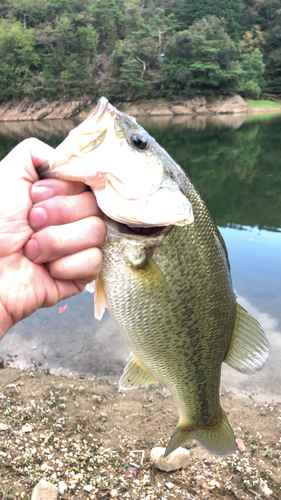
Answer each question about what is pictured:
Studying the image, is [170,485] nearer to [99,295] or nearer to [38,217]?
[99,295]

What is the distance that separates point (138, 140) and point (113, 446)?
9.18ft

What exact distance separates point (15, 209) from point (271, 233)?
886 cm

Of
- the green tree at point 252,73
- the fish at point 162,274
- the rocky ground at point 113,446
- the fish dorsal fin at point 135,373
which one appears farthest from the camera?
the green tree at point 252,73

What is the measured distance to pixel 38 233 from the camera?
1290mm

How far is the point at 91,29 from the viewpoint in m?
56.4

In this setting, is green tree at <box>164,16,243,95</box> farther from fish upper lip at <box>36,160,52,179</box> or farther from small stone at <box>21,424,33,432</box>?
fish upper lip at <box>36,160,52,179</box>

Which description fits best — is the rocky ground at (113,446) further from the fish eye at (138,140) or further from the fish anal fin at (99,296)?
the fish eye at (138,140)

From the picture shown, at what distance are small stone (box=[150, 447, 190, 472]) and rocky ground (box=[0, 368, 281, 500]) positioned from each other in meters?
0.06

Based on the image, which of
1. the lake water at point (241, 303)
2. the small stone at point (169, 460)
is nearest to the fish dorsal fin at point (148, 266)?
the small stone at point (169, 460)

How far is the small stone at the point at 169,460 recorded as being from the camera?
104 inches

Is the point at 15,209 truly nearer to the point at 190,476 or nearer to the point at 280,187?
the point at 190,476

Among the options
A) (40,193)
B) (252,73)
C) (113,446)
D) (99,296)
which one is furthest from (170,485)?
(252,73)

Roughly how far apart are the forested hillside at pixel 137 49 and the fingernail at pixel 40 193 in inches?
1897

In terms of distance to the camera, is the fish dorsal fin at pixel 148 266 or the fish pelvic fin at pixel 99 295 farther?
the fish pelvic fin at pixel 99 295
